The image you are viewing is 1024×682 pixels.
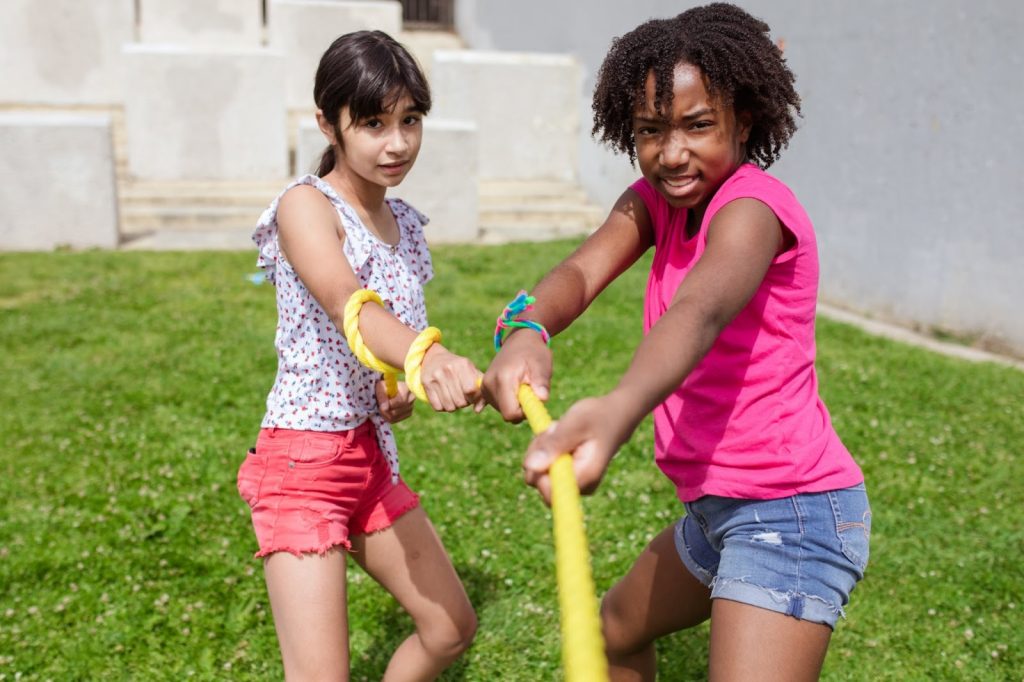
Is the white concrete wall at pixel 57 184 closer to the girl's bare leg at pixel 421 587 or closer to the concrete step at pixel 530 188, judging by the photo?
the concrete step at pixel 530 188

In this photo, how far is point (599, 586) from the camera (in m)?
4.24

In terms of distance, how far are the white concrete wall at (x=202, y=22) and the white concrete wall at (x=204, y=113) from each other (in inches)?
122

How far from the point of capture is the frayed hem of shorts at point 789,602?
2.20 metres

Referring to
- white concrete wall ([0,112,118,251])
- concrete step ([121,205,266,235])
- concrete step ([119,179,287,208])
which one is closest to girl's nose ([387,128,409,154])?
white concrete wall ([0,112,118,251])

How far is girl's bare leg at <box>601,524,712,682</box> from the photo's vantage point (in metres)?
2.70

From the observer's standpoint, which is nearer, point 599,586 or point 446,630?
point 446,630

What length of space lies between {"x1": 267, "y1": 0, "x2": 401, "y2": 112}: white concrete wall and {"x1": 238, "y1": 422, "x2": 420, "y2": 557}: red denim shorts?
11.9 meters

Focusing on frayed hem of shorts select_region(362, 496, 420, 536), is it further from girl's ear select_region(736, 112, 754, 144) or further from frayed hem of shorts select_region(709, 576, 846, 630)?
girl's ear select_region(736, 112, 754, 144)

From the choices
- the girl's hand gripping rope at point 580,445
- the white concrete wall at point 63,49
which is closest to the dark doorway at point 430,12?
the white concrete wall at point 63,49

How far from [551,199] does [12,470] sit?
794 centimetres

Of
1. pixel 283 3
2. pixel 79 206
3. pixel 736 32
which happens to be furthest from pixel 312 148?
pixel 736 32

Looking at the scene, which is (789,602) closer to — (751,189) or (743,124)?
(751,189)

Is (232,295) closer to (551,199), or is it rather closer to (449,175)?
(449,175)

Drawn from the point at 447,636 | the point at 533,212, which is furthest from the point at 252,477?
the point at 533,212
